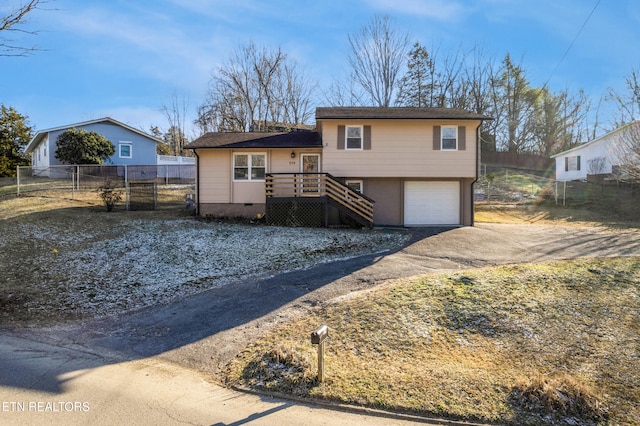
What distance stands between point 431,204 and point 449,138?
3063 millimetres

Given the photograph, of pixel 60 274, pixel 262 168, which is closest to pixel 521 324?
pixel 60 274

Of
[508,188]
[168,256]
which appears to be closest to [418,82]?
[508,188]

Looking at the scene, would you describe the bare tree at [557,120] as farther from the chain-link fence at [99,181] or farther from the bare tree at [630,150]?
the chain-link fence at [99,181]

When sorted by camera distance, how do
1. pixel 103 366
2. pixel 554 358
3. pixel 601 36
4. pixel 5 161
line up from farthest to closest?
pixel 5 161
pixel 601 36
pixel 554 358
pixel 103 366

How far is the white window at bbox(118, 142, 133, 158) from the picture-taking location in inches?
1140

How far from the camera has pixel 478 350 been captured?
231 inches

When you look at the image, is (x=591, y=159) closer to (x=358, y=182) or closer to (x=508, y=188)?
(x=508, y=188)

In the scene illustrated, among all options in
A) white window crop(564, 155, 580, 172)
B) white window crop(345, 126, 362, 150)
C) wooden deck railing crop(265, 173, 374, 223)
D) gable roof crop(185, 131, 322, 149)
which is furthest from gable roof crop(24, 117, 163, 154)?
white window crop(564, 155, 580, 172)

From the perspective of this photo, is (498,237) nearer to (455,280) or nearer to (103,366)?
(455,280)

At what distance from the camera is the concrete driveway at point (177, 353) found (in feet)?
13.0

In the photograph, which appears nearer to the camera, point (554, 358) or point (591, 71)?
point (554, 358)

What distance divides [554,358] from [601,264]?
555cm

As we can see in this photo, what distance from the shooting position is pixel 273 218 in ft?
51.0

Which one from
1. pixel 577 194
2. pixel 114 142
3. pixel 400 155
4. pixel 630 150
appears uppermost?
pixel 114 142
